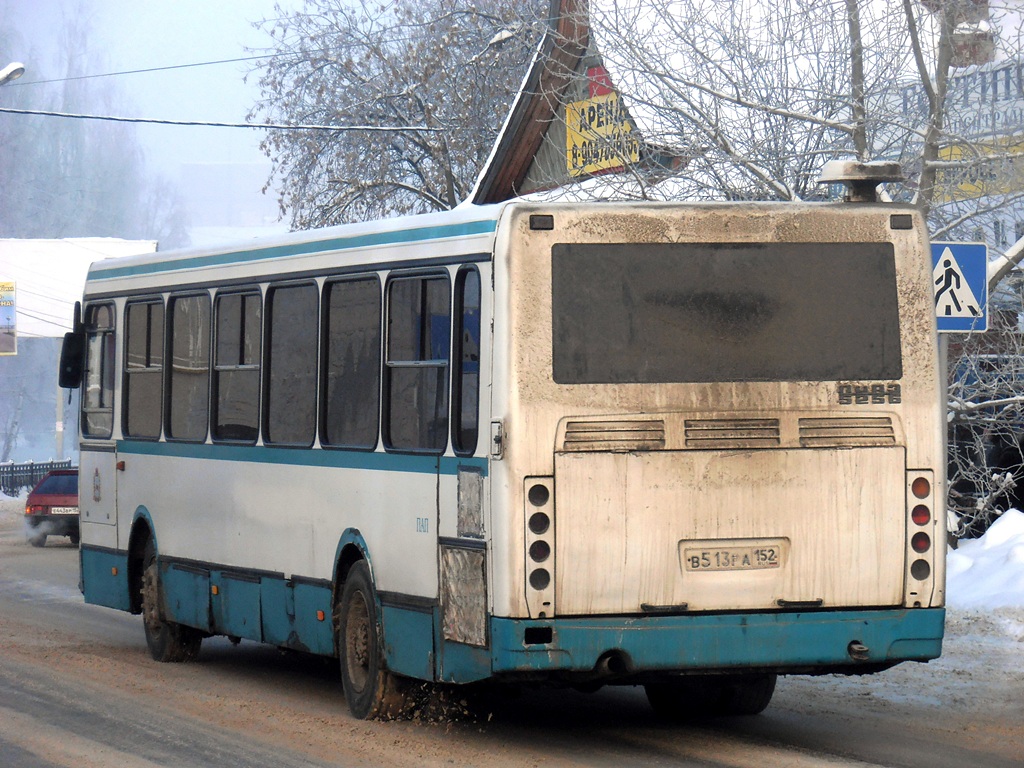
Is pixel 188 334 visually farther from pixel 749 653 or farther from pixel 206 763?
pixel 749 653

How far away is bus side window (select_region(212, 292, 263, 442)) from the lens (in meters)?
11.7

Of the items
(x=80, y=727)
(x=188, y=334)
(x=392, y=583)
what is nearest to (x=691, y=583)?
(x=392, y=583)

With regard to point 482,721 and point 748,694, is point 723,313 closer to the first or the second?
point 748,694

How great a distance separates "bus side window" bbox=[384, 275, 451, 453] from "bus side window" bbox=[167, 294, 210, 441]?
2.92 meters

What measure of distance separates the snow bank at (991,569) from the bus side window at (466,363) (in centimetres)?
690

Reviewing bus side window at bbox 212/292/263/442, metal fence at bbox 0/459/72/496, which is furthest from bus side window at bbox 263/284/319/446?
Answer: metal fence at bbox 0/459/72/496

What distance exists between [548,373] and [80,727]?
351cm

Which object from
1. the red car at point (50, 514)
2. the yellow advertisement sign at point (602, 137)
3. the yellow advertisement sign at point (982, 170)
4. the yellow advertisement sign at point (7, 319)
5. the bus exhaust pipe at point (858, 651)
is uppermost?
the yellow advertisement sign at point (7, 319)

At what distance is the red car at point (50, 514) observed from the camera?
102 feet

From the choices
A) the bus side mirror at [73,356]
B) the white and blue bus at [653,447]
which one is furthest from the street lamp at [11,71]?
the white and blue bus at [653,447]

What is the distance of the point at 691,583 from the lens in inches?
339

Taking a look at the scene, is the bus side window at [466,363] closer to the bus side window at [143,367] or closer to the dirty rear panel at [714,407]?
the dirty rear panel at [714,407]

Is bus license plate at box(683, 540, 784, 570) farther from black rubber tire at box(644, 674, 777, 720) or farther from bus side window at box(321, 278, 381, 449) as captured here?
bus side window at box(321, 278, 381, 449)

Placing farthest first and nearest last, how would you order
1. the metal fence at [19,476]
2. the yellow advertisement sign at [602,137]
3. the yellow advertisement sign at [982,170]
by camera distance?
the metal fence at [19,476] → the yellow advertisement sign at [602,137] → the yellow advertisement sign at [982,170]
